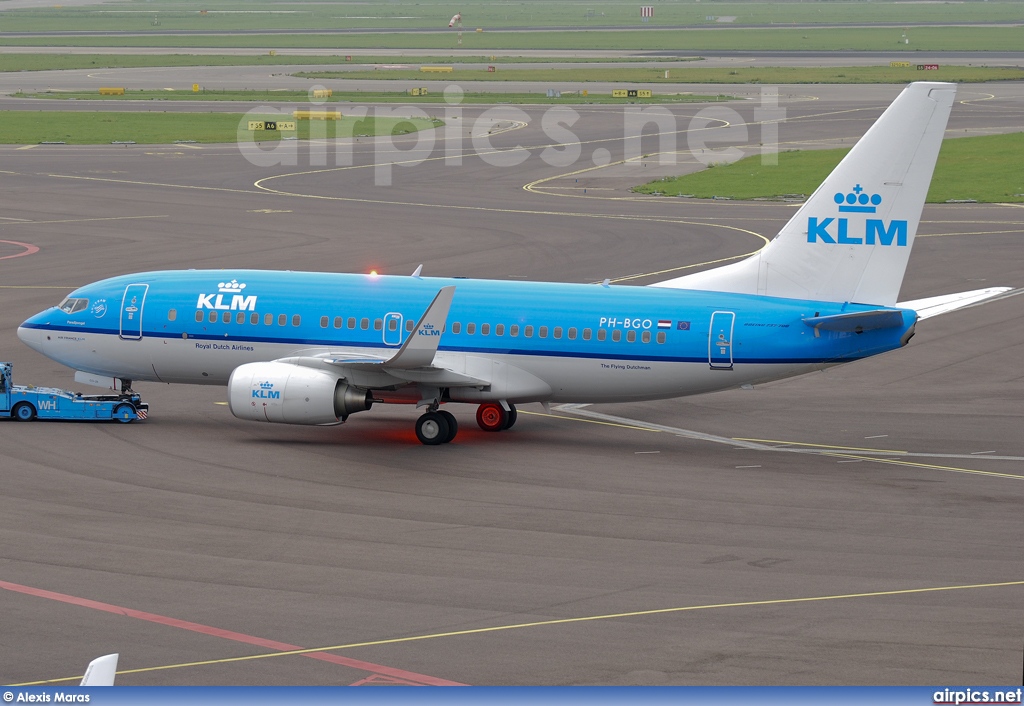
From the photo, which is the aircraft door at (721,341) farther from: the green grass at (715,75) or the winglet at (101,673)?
the green grass at (715,75)

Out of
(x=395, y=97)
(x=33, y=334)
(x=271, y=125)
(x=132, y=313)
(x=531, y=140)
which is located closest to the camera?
(x=132, y=313)

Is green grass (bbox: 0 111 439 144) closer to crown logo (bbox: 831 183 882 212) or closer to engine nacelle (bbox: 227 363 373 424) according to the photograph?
engine nacelle (bbox: 227 363 373 424)

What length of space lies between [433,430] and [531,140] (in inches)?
3418

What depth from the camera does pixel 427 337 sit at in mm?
36438

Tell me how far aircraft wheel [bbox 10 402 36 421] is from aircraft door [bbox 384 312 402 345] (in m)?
10.6

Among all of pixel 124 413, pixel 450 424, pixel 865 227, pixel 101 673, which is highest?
pixel 865 227

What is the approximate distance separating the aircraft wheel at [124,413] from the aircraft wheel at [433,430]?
28.8ft

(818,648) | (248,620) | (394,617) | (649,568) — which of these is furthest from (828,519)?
(248,620)

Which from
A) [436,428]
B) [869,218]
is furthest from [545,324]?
[869,218]

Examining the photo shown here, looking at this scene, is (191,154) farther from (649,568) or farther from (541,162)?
(649,568)

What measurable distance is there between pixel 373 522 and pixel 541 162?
3267 inches

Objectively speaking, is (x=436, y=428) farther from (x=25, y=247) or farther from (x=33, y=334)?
(x=25, y=247)

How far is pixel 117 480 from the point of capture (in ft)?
111

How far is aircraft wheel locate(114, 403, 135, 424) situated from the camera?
40.6 meters
